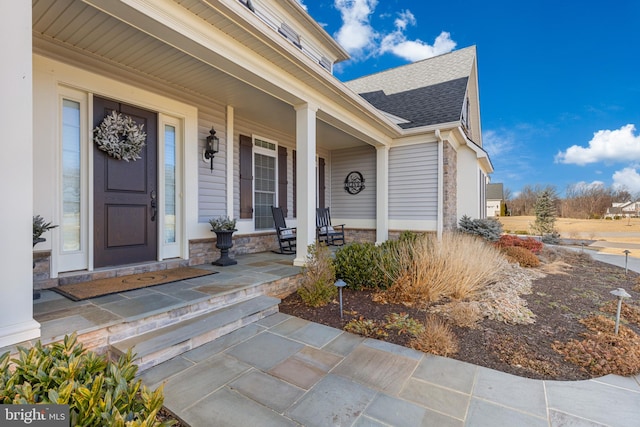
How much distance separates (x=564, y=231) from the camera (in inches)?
627

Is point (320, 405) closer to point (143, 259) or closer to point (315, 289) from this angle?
point (315, 289)

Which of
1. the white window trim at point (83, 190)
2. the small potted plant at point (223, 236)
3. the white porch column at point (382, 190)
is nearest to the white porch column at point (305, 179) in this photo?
the small potted plant at point (223, 236)

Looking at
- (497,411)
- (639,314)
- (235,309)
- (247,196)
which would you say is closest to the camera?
(497,411)

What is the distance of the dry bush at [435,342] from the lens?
8.03 feet

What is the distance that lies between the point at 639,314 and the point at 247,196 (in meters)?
5.74

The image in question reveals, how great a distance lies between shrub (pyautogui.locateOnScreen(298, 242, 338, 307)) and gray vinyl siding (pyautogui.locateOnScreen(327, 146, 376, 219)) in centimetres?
415

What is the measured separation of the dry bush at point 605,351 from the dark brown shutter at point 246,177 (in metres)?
4.74

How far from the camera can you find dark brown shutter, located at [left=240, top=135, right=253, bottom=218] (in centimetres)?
541

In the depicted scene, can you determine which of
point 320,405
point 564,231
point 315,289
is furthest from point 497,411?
point 564,231

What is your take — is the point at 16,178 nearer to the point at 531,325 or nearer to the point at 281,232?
the point at 281,232

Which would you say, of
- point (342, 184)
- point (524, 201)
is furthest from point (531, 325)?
point (524, 201)

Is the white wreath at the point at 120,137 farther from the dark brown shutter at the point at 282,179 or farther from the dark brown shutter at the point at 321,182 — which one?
the dark brown shutter at the point at 321,182

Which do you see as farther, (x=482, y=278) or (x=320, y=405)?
(x=482, y=278)

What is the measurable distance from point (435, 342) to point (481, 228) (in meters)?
5.92
